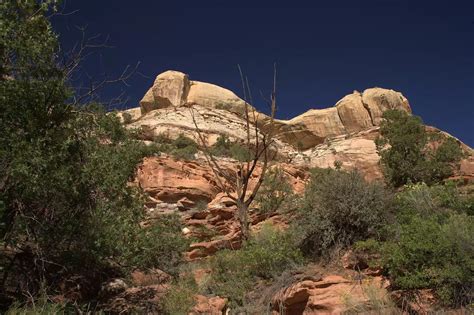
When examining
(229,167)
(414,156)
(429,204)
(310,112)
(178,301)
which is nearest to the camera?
(178,301)

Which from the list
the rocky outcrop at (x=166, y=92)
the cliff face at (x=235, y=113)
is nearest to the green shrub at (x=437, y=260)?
the cliff face at (x=235, y=113)

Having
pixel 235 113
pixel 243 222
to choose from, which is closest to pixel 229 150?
pixel 235 113

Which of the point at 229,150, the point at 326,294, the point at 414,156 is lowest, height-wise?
the point at 326,294

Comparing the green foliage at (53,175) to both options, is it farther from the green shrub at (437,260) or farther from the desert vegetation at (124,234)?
the green shrub at (437,260)

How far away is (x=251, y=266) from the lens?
898 cm

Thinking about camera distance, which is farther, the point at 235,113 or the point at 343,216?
the point at 235,113

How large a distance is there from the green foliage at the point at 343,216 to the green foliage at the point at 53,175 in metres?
Answer: 3.41

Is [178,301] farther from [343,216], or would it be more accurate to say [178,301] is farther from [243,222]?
[243,222]

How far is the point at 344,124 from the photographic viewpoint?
5344 cm

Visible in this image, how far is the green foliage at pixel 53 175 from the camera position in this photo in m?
6.24

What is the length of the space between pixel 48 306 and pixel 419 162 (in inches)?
667

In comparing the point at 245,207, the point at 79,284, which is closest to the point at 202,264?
the point at 245,207

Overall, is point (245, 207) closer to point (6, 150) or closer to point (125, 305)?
point (125, 305)

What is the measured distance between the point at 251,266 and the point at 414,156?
13031 millimetres
